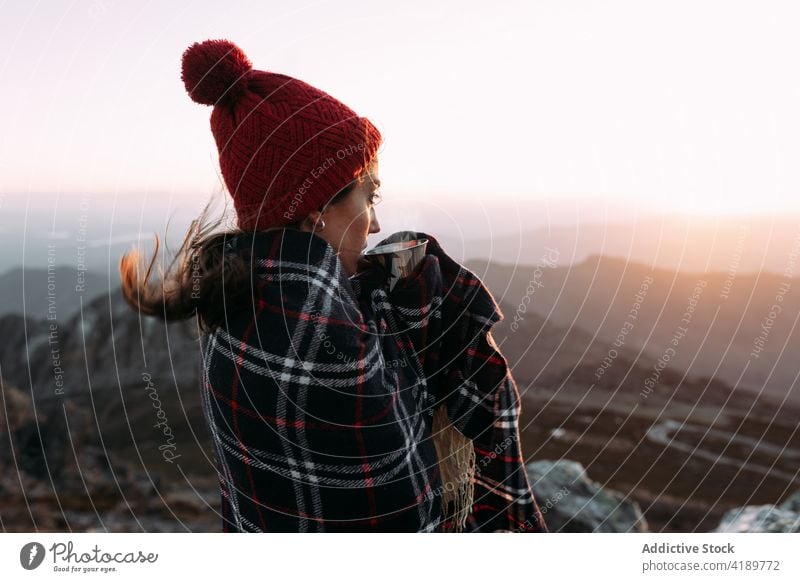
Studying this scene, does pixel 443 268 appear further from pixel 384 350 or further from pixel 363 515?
pixel 363 515

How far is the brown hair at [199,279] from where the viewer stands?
1.27 m

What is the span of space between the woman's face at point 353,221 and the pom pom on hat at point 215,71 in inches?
13.0

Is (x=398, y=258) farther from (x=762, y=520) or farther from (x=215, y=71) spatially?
(x=762, y=520)

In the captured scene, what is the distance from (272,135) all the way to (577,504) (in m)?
2.51

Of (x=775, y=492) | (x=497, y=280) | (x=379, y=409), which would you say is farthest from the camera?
(x=775, y=492)
